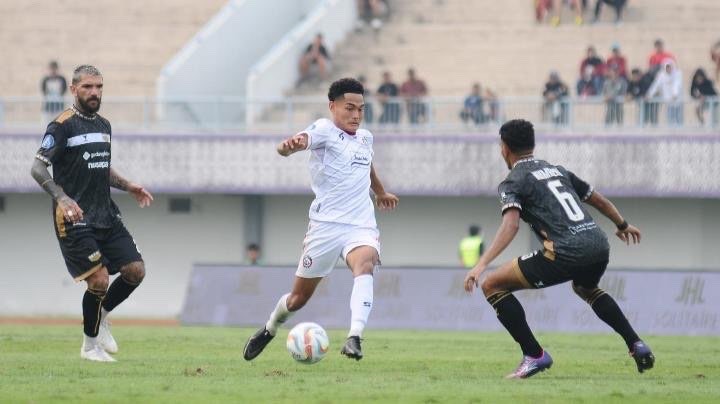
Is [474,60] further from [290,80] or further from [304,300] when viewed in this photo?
[304,300]

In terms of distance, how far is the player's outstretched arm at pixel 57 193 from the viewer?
42.3 feet

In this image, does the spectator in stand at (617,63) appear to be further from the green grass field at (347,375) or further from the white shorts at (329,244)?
the white shorts at (329,244)

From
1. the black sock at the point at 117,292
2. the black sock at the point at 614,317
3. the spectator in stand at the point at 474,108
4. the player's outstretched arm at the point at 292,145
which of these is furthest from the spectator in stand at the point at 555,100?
the player's outstretched arm at the point at 292,145

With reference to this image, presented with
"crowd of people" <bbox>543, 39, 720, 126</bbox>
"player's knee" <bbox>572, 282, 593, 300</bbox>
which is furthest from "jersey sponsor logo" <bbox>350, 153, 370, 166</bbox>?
"crowd of people" <bbox>543, 39, 720, 126</bbox>

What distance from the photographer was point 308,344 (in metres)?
12.9

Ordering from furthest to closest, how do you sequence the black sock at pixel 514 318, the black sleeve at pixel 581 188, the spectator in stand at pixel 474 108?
1. the spectator in stand at pixel 474 108
2. the black sleeve at pixel 581 188
3. the black sock at pixel 514 318

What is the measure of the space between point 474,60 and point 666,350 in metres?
19.1

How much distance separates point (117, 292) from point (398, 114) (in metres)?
18.2

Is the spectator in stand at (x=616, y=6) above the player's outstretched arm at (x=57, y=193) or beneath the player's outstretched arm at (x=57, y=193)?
above

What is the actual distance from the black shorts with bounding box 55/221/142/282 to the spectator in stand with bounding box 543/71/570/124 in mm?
17901

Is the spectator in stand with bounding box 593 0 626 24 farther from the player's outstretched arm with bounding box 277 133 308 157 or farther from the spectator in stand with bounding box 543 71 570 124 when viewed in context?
the player's outstretched arm with bounding box 277 133 308 157

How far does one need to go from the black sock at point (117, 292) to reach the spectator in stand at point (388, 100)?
17.7 m

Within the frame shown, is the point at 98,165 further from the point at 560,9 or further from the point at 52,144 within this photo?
the point at 560,9

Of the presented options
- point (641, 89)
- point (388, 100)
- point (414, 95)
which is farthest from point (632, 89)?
point (388, 100)
